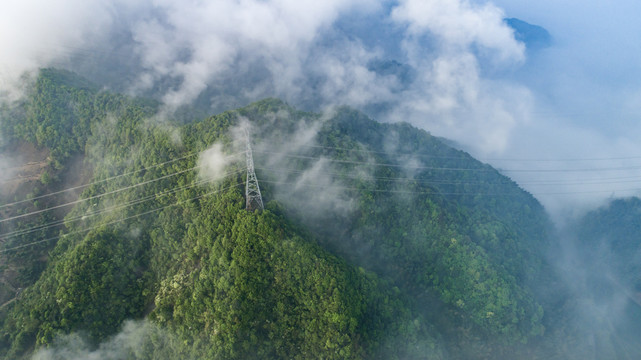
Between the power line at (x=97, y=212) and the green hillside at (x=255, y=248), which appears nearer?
the green hillside at (x=255, y=248)

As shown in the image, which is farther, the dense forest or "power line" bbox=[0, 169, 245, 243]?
"power line" bbox=[0, 169, 245, 243]

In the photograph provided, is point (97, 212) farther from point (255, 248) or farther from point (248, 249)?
point (255, 248)

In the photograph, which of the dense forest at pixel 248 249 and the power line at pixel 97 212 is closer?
the dense forest at pixel 248 249

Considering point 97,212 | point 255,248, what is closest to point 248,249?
point 255,248

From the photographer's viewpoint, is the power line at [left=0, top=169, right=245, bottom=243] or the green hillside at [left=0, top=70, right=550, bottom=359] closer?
the green hillside at [left=0, top=70, right=550, bottom=359]
